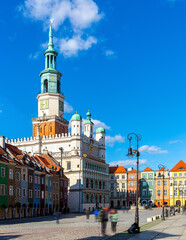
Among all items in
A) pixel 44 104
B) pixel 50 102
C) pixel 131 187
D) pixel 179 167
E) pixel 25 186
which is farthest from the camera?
pixel 131 187

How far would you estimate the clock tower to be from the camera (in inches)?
4245

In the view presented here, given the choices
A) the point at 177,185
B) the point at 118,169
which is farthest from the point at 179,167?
the point at 118,169

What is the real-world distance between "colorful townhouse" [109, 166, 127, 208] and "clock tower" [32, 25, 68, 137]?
106 feet

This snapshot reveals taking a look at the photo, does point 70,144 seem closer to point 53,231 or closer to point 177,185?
point 177,185

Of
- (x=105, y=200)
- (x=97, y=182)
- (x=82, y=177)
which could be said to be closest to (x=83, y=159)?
(x=82, y=177)

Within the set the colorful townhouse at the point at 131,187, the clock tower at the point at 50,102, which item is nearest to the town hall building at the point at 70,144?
the clock tower at the point at 50,102

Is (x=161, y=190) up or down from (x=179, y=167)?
down

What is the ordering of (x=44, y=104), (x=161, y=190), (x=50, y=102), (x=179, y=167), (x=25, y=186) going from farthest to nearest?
(x=161, y=190)
(x=179, y=167)
(x=44, y=104)
(x=50, y=102)
(x=25, y=186)

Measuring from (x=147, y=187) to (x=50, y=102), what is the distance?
48.8m

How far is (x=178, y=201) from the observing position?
12744 centimetres

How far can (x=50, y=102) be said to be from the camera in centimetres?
10906

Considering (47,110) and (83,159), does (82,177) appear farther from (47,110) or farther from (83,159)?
(47,110)

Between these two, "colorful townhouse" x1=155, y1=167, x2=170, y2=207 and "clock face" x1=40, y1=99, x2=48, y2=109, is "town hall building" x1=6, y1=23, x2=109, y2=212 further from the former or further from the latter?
"colorful townhouse" x1=155, y1=167, x2=170, y2=207

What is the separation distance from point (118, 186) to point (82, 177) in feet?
126
